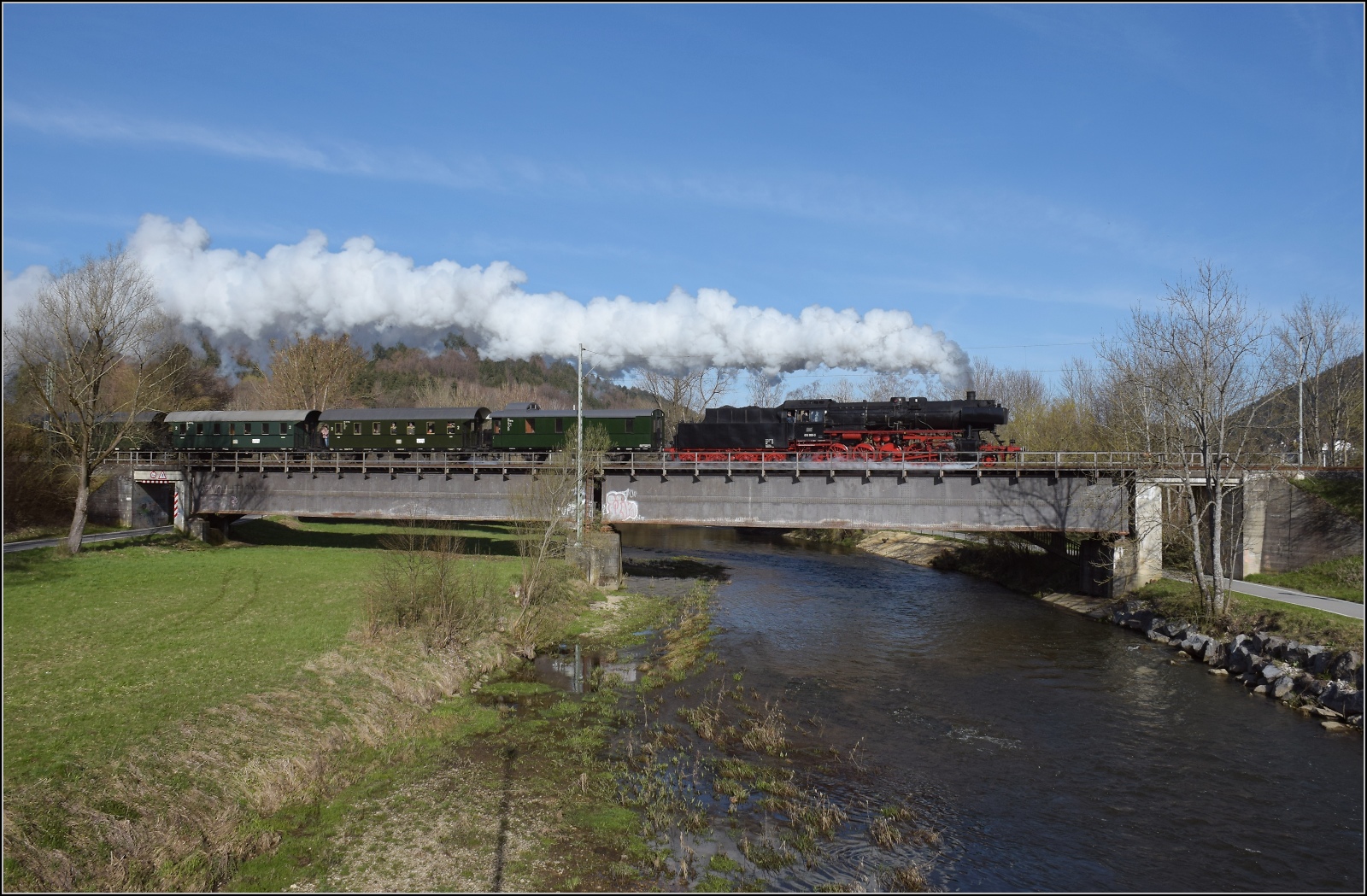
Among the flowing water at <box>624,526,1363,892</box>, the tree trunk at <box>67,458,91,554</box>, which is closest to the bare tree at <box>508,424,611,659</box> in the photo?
the flowing water at <box>624,526,1363,892</box>

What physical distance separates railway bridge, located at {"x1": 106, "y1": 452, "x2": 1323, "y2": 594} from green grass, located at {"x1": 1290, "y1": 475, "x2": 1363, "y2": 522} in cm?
406

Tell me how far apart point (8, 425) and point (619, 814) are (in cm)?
4651

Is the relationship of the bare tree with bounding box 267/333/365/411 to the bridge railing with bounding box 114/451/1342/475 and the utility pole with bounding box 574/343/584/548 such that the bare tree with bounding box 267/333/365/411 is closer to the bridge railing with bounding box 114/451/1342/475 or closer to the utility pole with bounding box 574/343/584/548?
the bridge railing with bounding box 114/451/1342/475

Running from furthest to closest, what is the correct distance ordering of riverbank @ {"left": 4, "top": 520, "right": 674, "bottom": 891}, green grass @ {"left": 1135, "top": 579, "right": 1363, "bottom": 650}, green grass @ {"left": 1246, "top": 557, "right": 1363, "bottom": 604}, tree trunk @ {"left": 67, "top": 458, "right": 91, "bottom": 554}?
tree trunk @ {"left": 67, "top": 458, "right": 91, "bottom": 554} < green grass @ {"left": 1246, "top": 557, "right": 1363, "bottom": 604} < green grass @ {"left": 1135, "top": 579, "right": 1363, "bottom": 650} < riverbank @ {"left": 4, "top": 520, "right": 674, "bottom": 891}

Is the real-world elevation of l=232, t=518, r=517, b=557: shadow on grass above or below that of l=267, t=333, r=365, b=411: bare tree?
below

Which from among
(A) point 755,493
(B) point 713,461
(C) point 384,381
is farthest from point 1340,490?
(C) point 384,381

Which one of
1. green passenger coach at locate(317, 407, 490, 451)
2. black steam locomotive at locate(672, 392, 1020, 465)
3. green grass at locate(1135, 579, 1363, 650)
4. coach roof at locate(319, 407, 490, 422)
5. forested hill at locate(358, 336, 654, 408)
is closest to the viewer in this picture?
green grass at locate(1135, 579, 1363, 650)

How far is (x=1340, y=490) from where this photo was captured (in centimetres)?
3475

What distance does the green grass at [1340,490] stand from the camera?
33938 mm

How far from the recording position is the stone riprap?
22.5m

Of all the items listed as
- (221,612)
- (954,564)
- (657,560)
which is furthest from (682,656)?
(954,564)

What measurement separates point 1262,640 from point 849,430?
74.7 feet

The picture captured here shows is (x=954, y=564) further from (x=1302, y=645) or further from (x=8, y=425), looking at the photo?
(x=8, y=425)

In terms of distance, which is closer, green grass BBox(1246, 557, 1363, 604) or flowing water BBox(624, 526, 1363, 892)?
flowing water BBox(624, 526, 1363, 892)
